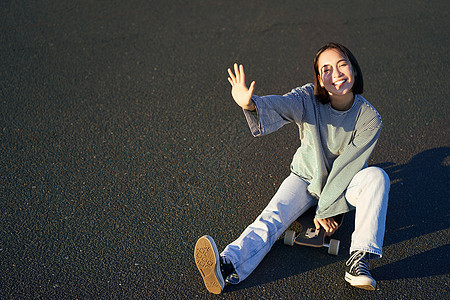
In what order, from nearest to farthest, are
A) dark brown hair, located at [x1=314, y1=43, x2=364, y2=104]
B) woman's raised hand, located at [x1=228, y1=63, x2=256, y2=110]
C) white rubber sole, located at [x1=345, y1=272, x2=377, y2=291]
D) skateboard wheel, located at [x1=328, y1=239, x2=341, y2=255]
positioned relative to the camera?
woman's raised hand, located at [x1=228, y1=63, x2=256, y2=110] < white rubber sole, located at [x1=345, y1=272, x2=377, y2=291] < dark brown hair, located at [x1=314, y1=43, x2=364, y2=104] < skateboard wheel, located at [x1=328, y1=239, x2=341, y2=255]

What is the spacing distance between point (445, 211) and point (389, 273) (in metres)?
0.77

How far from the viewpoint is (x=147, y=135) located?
4.30 metres

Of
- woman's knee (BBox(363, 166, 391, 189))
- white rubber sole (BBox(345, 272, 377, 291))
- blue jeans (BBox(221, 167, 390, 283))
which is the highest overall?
woman's knee (BBox(363, 166, 391, 189))

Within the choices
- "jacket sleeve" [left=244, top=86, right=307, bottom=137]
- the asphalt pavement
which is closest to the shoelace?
the asphalt pavement

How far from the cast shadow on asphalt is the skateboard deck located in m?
0.07

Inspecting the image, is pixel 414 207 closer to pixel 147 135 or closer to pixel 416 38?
pixel 147 135

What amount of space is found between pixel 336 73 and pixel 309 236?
3.59 feet

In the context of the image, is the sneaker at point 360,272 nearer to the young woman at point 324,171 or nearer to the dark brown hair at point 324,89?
the young woman at point 324,171

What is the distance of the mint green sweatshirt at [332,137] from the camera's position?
3.05m

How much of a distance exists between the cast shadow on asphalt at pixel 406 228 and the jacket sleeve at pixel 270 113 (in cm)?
91

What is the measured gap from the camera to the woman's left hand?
3.27 meters

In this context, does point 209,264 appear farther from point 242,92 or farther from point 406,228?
point 406,228

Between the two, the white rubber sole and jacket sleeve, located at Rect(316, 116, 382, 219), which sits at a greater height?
jacket sleeve, located at Rect(316, 116, 382, 219)

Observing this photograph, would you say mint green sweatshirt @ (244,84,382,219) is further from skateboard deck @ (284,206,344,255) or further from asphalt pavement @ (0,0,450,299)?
asphalt pavement @ (0,0,450,299)
